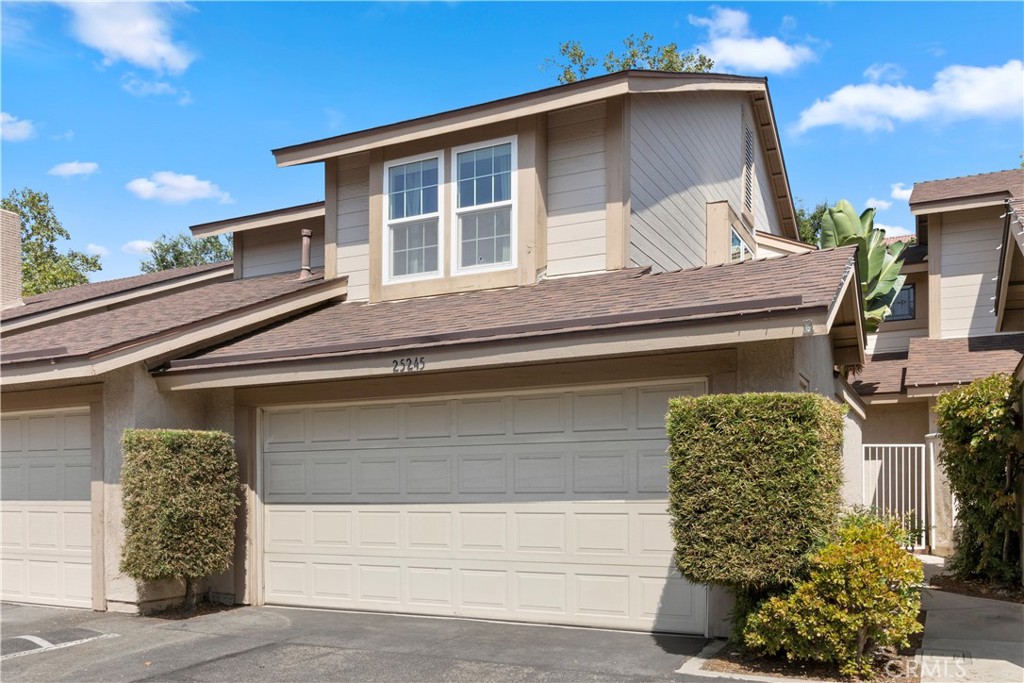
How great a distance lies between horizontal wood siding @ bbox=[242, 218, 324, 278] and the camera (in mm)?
15812

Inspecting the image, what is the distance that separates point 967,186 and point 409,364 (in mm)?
15676

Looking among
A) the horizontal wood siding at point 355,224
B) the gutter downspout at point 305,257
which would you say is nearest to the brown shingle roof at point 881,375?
the horizontal wood siding at point 355,224

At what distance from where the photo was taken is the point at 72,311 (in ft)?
46.5

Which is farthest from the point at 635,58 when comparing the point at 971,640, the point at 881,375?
the point at 971,640

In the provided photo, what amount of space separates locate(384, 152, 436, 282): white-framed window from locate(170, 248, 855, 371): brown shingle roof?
56 centimetres

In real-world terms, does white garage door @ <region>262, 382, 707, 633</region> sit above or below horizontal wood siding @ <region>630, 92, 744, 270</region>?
below

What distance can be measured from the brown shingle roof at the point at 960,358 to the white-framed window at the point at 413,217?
359 inches

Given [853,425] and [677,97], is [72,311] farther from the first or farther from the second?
[853,425]

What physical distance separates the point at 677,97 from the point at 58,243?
103 ft

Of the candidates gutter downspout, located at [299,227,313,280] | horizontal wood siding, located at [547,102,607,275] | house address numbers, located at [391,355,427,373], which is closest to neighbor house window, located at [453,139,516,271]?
horizontal wood siding, located at [547,102,607,275]

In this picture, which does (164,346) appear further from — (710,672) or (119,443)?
(710,672)

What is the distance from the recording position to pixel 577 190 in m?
11.5

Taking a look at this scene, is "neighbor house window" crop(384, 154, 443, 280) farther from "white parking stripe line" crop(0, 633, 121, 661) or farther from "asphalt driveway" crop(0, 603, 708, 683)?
"white parking stripe line" crop(0, 633, 121, 661)

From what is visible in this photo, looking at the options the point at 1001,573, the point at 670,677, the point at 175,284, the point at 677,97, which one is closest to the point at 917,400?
the point at 1001,573
